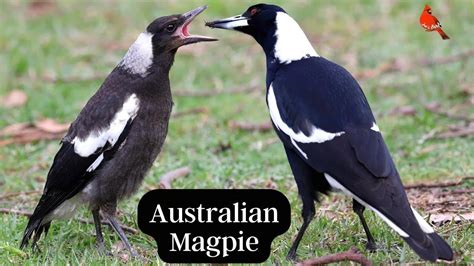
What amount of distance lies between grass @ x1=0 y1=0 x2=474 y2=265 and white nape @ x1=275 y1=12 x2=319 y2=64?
81 centimetres

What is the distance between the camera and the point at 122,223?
16.2 feet

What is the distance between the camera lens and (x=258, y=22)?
478cm

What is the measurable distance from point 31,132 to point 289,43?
290 centimetres

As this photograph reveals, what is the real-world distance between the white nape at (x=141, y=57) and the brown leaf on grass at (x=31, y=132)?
2.22 metres

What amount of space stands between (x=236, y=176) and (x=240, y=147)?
0.68 m

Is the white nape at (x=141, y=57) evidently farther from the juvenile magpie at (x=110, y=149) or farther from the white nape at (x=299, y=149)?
the white nape at (x=299, y=149)

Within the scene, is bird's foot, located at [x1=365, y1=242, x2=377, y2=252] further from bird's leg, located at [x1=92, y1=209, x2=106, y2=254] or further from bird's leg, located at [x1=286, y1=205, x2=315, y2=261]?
bird's leg, located at [x1=92, y1=209, x2=106, y2=254]

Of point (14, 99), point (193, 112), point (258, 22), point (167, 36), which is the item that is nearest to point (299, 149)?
point (258, 22)

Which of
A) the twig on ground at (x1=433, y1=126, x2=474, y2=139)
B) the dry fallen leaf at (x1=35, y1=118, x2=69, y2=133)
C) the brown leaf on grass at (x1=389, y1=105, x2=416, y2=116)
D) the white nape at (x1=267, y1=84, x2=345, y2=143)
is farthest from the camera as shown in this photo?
the dry fallen leaf at (x1=35, y1=118, x2=69, y2=133)

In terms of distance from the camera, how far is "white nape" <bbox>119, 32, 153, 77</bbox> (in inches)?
184

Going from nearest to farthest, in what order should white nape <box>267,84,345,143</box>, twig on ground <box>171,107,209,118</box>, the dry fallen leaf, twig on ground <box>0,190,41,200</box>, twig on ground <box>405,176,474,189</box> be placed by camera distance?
white nape <box>267,84,345,143</box>, twig on ground <box>405,176,474,189</box>, twig on ground <box>0,190,41,200</box>, the dry fallen leaf, twig on ground <box>171,107,209,118</box>

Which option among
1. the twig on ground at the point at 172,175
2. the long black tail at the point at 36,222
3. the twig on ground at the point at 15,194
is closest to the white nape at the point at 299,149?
the long black tail at the point at 36,222

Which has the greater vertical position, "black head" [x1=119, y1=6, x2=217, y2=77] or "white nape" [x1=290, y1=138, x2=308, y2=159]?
"black head" [x1=119, y1=6, x2=217, y2=77]

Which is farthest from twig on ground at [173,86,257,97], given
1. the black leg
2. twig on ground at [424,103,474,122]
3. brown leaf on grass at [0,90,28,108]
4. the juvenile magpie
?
the black leg
